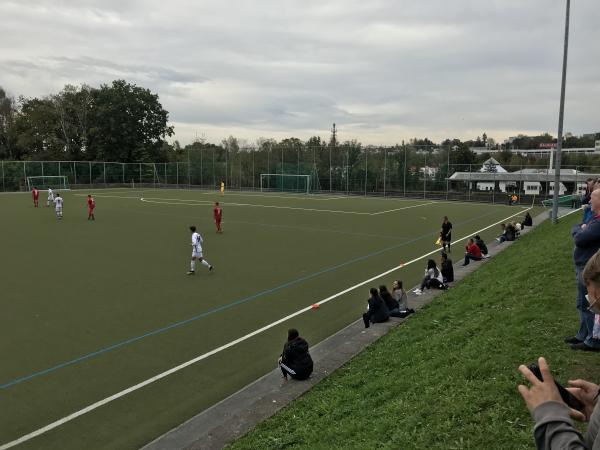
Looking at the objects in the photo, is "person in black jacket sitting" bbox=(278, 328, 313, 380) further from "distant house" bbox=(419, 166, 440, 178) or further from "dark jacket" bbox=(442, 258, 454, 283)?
"distant house" bbox=(419, 166, 440, 178)

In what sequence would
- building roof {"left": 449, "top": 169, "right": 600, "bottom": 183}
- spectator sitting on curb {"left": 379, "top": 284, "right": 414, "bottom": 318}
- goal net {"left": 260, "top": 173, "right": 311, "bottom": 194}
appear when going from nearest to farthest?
spectator sitting on curb {"left": 379, "top": 284, "right": 414, "bottom": 318} < building roof {"left": 449, "top": 169, "right": 600, "bottom": 183} < goal net {"left": 260, "top": 173, "right": 311, "bottom": 194}

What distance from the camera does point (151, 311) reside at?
11414 mm

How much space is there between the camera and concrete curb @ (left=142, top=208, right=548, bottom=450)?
5.93 metres

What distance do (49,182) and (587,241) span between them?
229 ft

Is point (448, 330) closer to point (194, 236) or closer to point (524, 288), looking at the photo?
point (524, 288)

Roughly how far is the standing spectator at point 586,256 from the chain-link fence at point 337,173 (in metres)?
46.6

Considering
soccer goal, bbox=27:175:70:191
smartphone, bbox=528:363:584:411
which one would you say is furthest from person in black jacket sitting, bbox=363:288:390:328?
soccer goal, bbox=27:175:70:191

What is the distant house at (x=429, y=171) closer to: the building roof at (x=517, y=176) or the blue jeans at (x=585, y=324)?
the building roof at (x=517, y=176)

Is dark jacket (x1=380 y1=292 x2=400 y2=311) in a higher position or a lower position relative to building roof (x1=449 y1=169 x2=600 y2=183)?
lower

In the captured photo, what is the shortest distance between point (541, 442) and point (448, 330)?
6498mm

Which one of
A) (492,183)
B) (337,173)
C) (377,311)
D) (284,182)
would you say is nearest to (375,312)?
(377,311)

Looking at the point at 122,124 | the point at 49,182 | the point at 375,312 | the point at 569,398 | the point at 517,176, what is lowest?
the point at 375,312

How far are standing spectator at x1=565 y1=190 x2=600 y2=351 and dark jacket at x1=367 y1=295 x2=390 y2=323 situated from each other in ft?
14.2

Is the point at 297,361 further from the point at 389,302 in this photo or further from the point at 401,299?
the point at 401,299
